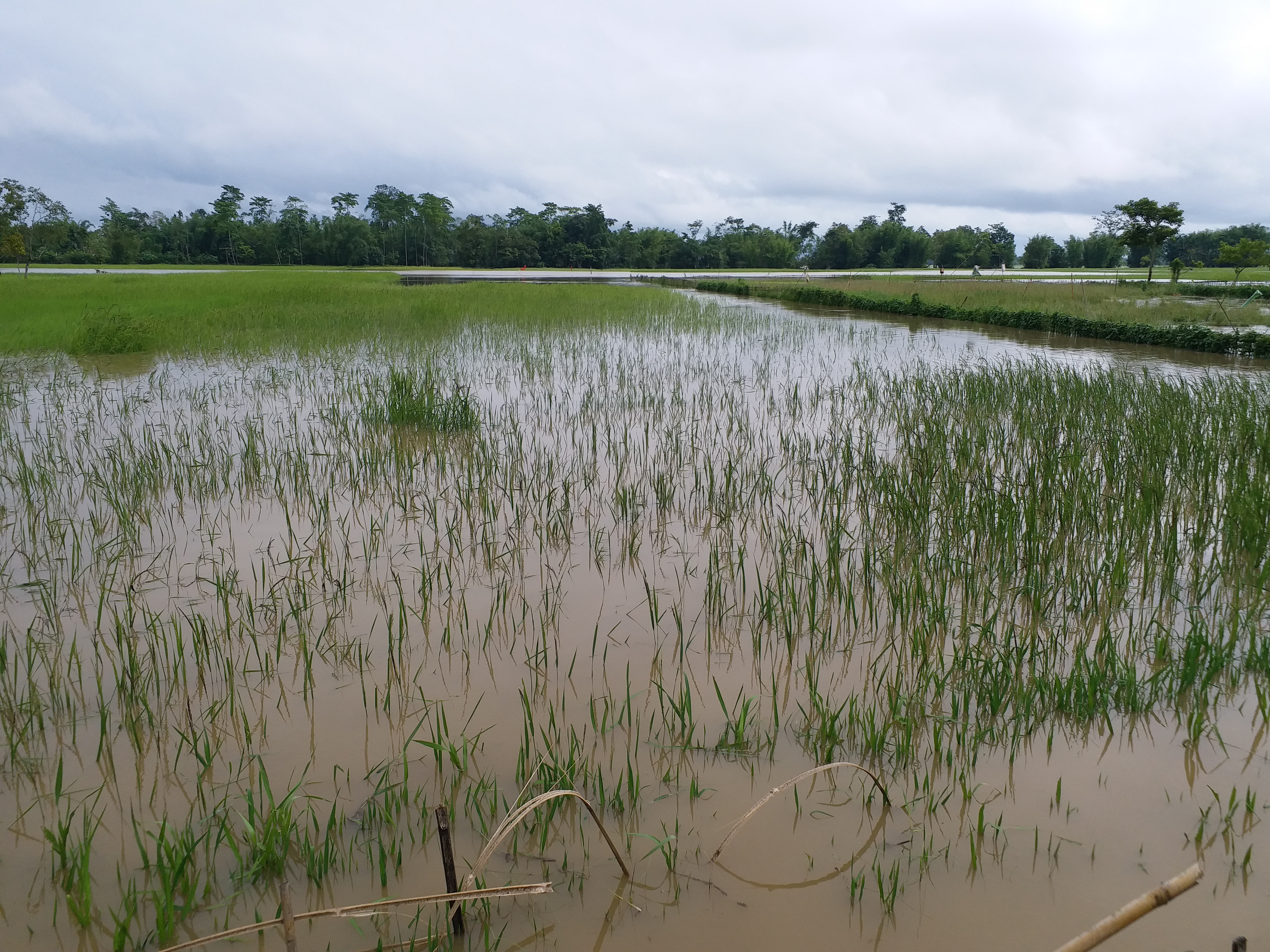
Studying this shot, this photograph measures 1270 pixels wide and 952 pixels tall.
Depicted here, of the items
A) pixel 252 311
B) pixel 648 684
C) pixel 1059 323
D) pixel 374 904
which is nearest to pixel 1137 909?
pixel 374 904

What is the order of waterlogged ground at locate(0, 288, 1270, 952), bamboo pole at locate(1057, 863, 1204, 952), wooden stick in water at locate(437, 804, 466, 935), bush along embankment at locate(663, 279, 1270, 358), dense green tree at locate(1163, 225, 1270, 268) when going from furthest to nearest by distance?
dense green tree at locate(1163, 225, 1270, 268), bush along embankment at locate(663, 279, 1270, 358), waterlogged ground at locate(0, 288, 1270, 952), wooden stick in water at locate(437, 804, 466, 935), bamboo pole at locate(1057, 863, 1204, 952)

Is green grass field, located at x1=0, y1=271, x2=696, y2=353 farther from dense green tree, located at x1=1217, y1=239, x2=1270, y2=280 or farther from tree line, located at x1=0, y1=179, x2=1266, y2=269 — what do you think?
tree line, located at x1=0, y1=179, x2=1266, y2=269

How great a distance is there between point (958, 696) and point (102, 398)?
28.9ft

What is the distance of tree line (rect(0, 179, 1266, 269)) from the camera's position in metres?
67.1

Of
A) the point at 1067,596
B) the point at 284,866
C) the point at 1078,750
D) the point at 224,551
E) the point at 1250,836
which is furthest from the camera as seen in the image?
the point at 224,551

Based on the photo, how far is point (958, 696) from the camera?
2.75 metres

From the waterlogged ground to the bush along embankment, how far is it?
7.23 metres

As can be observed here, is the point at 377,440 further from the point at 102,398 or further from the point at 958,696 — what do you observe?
the point at 958,696

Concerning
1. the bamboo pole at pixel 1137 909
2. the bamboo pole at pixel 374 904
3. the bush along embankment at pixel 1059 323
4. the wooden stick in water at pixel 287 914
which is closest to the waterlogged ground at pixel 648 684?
the bamboo pole at pixel 374 904

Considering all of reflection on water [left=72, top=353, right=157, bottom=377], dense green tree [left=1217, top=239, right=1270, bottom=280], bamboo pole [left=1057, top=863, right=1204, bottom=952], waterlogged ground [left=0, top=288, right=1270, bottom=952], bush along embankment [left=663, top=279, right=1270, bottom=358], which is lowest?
waterlogged ground [left=0, top=288, right=1270, bottom=952]

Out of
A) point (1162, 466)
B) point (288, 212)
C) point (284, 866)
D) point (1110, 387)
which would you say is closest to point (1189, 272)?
point (1110, 387)

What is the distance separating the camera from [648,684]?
2957mm

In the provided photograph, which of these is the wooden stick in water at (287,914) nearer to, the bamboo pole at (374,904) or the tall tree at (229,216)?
the bamboo pole at (374,904)

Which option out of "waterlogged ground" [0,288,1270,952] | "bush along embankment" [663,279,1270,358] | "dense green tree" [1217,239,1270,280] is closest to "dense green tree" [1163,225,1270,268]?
"dense green tree" [1217,239,1270,280]
